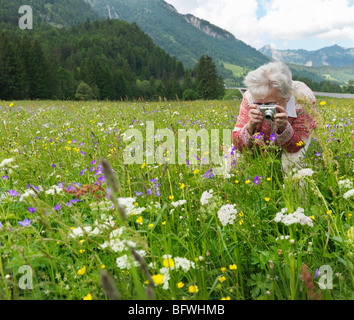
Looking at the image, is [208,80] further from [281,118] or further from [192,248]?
[192,248]

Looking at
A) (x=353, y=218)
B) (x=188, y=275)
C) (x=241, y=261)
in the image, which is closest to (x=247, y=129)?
(x=353, y=218)

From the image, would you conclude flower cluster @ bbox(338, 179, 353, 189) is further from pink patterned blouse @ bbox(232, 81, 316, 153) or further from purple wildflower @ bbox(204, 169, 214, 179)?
pink patterned blouse @ bbox(232, 81, 316, 153)

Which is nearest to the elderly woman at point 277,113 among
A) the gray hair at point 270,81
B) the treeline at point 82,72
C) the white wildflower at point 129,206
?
the gray hair at point 270,81

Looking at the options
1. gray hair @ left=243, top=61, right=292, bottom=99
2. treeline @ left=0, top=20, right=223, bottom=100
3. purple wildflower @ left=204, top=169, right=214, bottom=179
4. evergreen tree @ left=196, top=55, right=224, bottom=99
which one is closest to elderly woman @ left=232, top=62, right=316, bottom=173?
gray hair @ left=243, top=61, right=292, bottom=99

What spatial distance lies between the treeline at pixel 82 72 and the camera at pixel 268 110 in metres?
3.50

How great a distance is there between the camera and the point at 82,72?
5634cm

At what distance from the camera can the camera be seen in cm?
270

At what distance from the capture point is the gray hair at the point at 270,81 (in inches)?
110

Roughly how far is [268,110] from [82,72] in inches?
2377

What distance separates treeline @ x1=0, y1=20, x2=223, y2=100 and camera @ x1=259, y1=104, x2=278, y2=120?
3.50 metres

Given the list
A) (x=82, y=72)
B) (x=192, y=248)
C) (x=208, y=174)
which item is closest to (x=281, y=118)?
(x=208, y=174)

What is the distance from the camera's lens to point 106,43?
117312 mm
